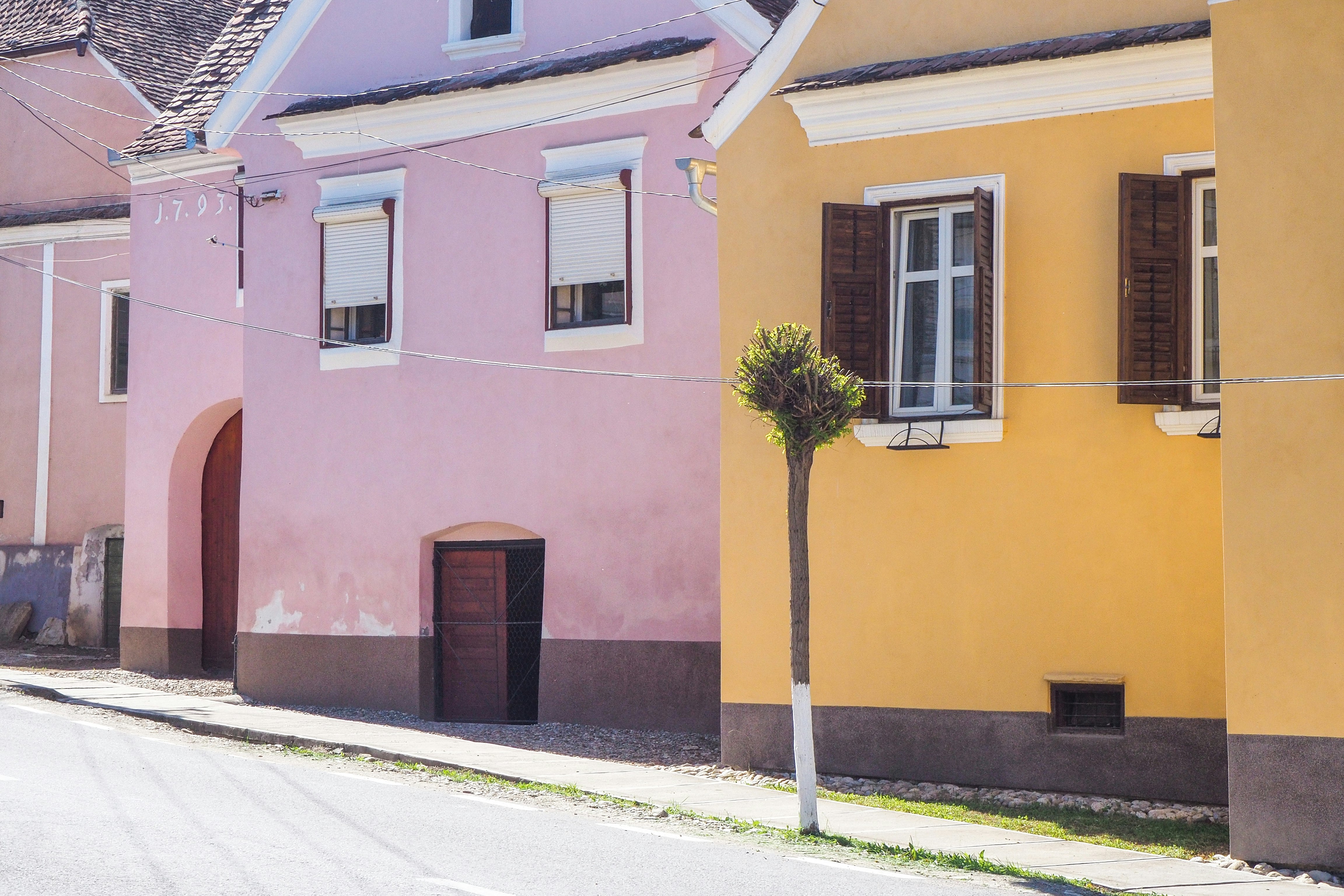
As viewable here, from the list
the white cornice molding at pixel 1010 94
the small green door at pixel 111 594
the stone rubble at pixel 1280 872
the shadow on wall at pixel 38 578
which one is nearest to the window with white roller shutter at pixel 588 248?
the white cornice molding at pixel 1010 94

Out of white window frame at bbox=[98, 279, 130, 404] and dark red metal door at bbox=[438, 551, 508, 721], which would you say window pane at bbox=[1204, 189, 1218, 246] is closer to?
dark red metal door at bbox=[438, 551, 508, 721]

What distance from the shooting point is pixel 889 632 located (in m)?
13.1

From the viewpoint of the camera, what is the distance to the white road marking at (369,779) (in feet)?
40.2

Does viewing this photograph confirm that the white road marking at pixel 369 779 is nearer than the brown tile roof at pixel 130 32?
Yes

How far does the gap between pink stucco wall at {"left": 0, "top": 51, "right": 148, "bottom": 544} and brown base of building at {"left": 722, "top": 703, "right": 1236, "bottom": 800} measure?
14.0 m

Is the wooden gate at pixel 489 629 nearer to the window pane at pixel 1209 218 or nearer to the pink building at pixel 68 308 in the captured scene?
the window pane at pixel 1209 218

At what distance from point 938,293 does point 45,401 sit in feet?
54.4

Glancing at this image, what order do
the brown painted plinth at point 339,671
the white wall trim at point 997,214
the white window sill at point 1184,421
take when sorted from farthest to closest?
the brown painted plinth at point 339,671 → the white wall trim at point 997,214 → the white window sill at point 1184,421

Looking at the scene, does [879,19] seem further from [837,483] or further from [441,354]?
[441,354]

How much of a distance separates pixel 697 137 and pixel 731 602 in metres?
4.59

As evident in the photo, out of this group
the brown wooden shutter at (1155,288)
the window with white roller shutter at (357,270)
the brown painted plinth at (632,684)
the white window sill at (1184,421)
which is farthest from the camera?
the window with white roller shutter at (357,270)

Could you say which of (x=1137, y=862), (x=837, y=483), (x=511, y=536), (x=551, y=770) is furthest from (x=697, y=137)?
(x=1137, y=862)

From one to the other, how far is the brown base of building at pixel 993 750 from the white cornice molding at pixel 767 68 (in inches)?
207

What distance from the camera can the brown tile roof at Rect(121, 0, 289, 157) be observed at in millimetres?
20500
